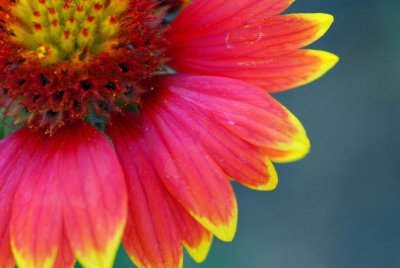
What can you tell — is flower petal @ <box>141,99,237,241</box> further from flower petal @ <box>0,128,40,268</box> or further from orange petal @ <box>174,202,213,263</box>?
flower petal @ <box>0,128,40,268</box>

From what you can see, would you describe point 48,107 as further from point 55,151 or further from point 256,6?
point 256,6

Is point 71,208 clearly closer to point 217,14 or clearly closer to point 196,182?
point 196,182

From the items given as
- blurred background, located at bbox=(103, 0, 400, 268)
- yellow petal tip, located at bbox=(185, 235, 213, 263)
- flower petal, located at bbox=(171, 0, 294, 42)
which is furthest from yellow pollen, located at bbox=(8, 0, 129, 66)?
blurred background, located at bbox=(103, 0, 400, 268)

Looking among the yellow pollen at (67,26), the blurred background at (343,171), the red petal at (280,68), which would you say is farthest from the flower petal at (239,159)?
the blurred background at (343,171)

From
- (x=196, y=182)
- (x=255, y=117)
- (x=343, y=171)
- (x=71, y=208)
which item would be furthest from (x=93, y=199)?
(x=343, y=171)

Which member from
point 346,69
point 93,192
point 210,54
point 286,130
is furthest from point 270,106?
point 346,69

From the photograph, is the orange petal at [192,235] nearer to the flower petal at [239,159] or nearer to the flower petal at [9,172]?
the flower petal at [239,159]
